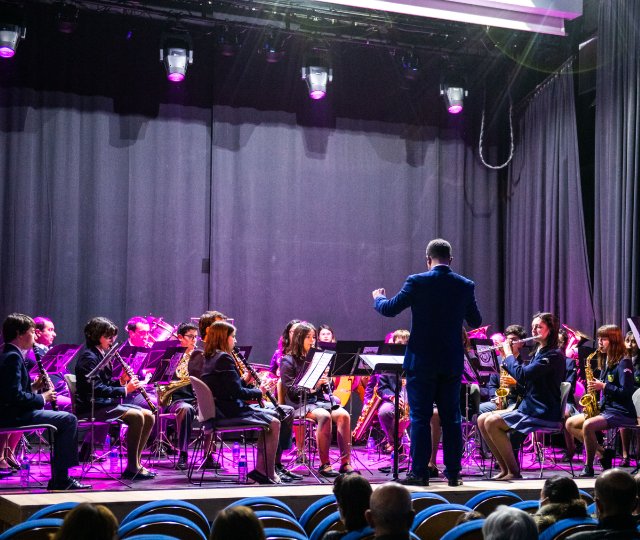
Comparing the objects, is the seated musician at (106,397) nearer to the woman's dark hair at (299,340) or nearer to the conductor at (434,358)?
the woman's dark hair at (299,340)

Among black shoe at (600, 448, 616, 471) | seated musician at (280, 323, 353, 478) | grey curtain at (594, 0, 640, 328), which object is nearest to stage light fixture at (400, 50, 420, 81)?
grey curtain at (594, 0, 640, 328)

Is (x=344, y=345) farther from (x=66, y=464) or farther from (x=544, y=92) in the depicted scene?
(x=544, y=92)

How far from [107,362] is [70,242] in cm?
382

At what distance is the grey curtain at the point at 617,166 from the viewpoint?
9.96 metres

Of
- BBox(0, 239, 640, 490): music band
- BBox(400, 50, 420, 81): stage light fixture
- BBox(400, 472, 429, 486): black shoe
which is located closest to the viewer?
BBox(400, 472, 429, 486): black shoe

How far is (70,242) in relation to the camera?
34.4ft

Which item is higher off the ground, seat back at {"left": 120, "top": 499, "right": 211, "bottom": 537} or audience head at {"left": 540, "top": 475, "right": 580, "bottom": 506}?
audience head at {"left": 540, "top": 475, "right": 580, "bottom": 506}

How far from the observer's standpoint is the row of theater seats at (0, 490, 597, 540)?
3354mm

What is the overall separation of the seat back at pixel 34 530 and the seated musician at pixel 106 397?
362cm

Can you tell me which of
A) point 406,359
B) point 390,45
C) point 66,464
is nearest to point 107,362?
point 66,464

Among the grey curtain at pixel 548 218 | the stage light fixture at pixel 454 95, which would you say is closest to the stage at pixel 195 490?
the grey curtain at pixel 548 218

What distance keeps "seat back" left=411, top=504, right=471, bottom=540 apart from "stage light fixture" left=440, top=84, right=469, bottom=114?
8.40 metres

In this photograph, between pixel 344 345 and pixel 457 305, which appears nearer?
pixel 457 305

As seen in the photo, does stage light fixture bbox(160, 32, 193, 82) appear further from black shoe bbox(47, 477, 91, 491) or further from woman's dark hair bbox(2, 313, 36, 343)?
black shoe bbox(47, 477, 91, 491)
